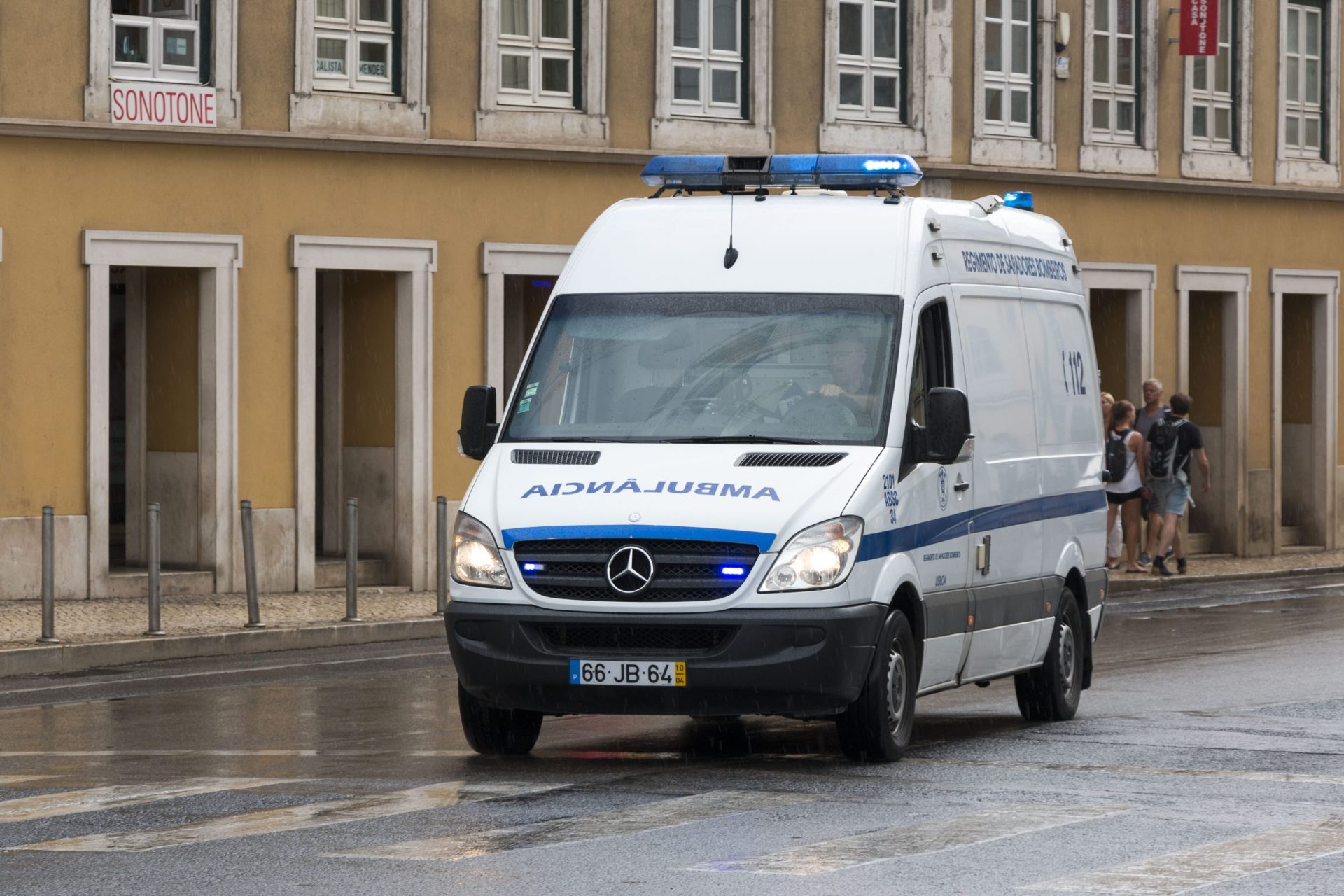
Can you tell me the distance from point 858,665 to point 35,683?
7.45 meters

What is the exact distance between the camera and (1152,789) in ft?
34.3

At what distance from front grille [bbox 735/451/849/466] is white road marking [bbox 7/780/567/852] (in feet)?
5.30

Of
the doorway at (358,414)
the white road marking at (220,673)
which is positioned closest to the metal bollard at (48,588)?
the white road marking at (220,673)

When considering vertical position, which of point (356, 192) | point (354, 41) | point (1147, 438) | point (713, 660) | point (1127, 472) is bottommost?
point (713, 660)

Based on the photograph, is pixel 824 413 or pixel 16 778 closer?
pixel 16 778

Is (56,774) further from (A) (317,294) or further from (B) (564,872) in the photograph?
(A) (317,294)

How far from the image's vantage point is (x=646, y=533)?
10742mm

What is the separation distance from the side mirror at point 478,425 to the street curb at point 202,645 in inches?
249

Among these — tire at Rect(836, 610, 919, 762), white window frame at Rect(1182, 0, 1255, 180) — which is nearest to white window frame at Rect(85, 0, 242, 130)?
tire at Rect(836, 610, 919, 762)

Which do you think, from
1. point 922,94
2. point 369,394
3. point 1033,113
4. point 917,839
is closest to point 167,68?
point 369,394

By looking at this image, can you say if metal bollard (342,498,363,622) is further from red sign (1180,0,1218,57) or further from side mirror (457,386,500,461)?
red sign (1180,0,1218,57)

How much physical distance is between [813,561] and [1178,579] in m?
16.7

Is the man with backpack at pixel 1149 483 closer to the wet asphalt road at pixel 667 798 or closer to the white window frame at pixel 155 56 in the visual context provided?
the white window frame at pixel 155 56

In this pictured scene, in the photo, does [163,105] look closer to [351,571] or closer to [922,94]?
[351,571]
